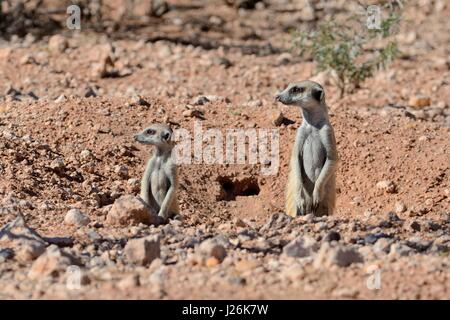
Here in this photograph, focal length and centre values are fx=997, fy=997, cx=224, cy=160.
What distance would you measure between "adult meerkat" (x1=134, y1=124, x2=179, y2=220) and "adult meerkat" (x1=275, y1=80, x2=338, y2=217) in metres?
0.87

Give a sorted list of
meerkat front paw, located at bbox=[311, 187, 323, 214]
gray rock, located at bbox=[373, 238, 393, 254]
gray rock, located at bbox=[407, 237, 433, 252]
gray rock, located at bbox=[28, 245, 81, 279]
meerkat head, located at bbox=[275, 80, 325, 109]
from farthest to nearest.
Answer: meerkat front paw, located at bbox=[311, 187, 323, 214]
meerkat head, located at bbox=[275, 80, 325, 109]
gray rock, located at bbox=[407, 237, 433, 252]
gray rock, located at bbox=[373, 238, 393, 254]
gray rock, located at bbox=[28, 245, 81, 279]

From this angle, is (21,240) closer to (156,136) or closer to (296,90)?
(156,136)

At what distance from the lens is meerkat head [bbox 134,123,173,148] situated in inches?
273

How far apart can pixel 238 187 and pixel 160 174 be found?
47.7 inches

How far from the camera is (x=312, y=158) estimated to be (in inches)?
279

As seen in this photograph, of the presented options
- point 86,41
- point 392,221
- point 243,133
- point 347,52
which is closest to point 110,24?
point 86,41

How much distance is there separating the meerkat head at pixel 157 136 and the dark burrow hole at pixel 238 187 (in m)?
1.11

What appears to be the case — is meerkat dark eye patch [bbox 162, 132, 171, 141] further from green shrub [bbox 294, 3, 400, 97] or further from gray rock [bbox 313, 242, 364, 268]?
green shrub [bbox 294, 3, 400, 97]

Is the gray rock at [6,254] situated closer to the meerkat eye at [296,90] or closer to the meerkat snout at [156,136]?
the meerkat snout at [156,136]

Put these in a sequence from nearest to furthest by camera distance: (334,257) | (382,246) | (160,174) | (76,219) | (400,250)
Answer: (334,257)
(400,250)
(382,246)
(76,219)
(160,174)

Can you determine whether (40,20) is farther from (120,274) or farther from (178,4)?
(120,274)

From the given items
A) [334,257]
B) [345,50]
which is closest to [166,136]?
[334,257]

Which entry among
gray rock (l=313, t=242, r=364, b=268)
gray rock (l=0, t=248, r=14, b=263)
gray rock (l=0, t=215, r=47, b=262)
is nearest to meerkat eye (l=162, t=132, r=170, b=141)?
gray rock (l=0, t=215, r=47, b=262)

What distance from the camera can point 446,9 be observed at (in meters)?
14.7
